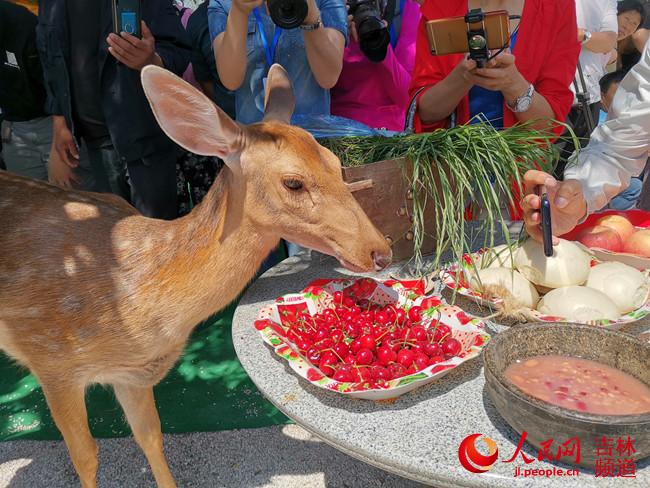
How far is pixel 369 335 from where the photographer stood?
4.48ft

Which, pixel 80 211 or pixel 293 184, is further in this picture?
pixel 80 211

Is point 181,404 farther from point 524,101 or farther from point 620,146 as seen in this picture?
point 620,146

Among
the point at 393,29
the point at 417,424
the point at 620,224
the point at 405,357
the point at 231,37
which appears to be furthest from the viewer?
the point at 393,29

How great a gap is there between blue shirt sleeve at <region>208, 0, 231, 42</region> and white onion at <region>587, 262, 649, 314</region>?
1.82 metres

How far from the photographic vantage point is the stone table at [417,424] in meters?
1.00

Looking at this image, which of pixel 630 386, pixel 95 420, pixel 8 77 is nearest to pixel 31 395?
pixel 95 420

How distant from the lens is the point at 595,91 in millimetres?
3617

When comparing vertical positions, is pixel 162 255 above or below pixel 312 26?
below

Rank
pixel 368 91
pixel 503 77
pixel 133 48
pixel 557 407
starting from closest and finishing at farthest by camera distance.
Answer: pixel 557 407
pixel 503 77
pixel 133 48
pixel 368 91

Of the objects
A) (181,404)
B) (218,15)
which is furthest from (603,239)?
(181,404)

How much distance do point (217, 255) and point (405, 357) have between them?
60cm

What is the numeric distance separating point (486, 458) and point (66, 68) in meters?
2.51

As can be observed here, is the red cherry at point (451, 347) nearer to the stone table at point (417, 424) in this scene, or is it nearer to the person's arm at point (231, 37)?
the stone table at point (417, 424)

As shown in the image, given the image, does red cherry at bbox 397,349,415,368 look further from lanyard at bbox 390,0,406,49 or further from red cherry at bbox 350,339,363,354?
lanyard at bbox 390,0,406,49
